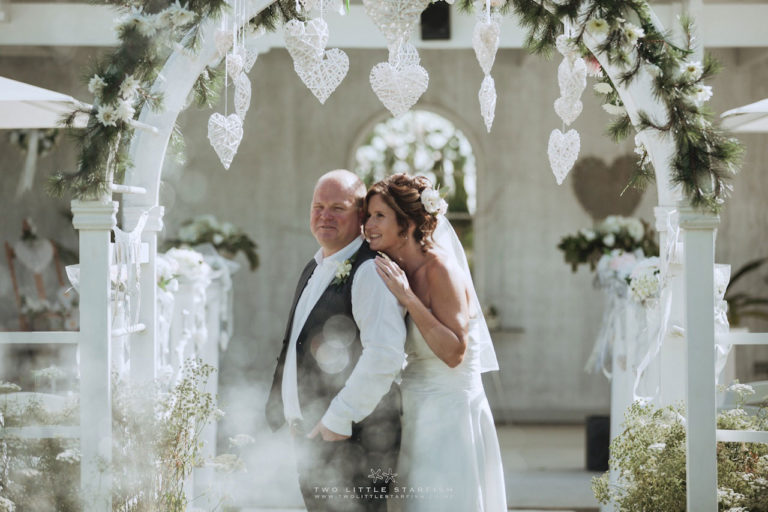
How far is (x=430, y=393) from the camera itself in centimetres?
315

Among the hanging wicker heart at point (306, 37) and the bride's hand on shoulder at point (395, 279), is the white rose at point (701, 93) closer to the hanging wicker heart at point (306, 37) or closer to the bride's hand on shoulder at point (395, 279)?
the bride's hand on shoulder at point (395, 279)

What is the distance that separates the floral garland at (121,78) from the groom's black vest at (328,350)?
34.2 inches

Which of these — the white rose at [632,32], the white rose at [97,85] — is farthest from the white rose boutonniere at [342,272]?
the white rose at [632,32]

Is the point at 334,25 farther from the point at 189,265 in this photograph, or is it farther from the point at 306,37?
the point at 306,37

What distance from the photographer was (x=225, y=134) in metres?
3.43

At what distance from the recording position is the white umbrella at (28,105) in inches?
155

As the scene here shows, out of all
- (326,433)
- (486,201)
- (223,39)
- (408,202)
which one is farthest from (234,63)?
(486,201)

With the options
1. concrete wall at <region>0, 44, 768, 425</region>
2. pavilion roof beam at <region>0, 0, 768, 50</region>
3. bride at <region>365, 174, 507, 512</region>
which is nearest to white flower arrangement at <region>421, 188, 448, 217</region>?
bride at <region>365, 174, 507, 512</region>

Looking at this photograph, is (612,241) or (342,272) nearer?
(342,272)

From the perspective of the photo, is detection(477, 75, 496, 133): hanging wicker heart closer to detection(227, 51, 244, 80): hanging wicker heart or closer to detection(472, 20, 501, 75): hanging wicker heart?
detection(472, 20, 501, 75): hanging wicker heart

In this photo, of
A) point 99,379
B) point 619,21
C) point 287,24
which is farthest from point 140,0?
point 619,21

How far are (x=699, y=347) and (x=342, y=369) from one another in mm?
1265

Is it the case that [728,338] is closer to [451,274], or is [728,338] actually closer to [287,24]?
[451,274]

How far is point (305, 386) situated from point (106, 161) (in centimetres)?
105
